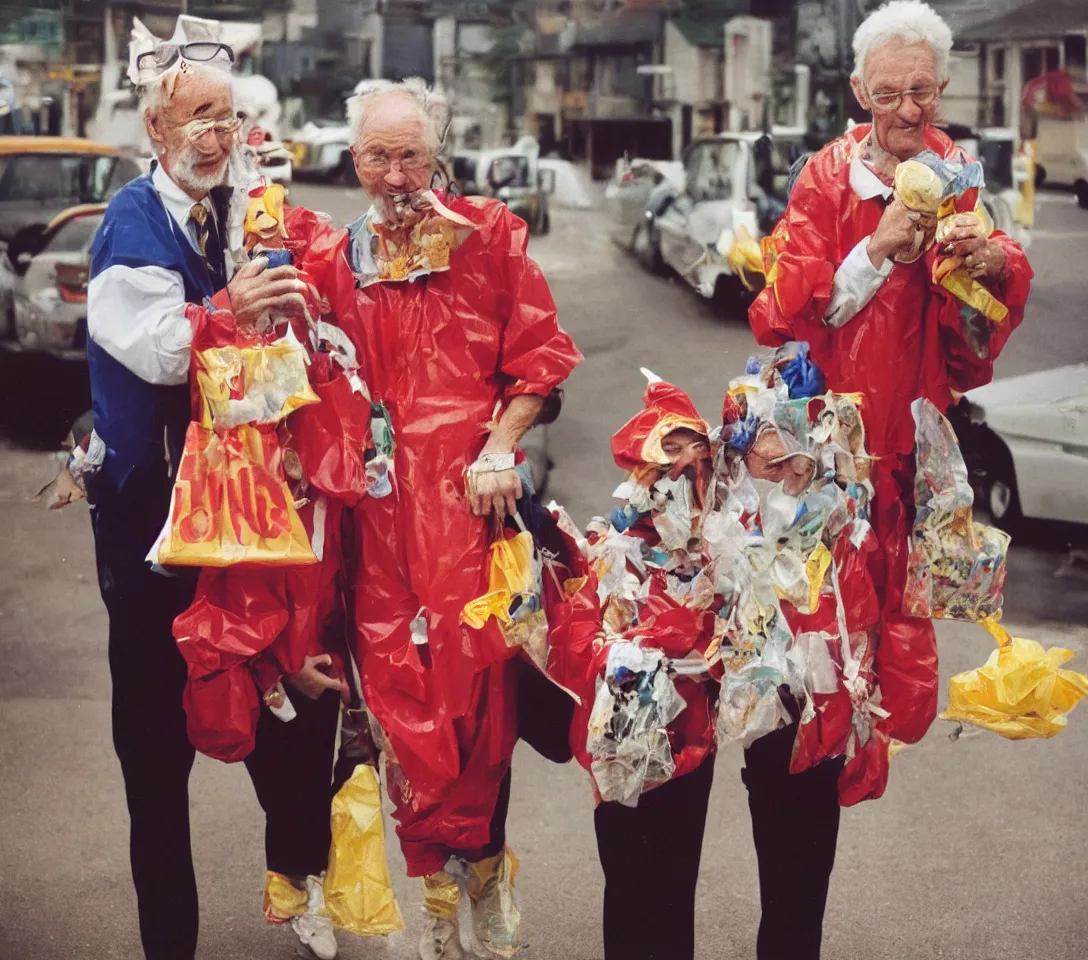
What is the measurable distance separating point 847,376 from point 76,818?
2.38 m

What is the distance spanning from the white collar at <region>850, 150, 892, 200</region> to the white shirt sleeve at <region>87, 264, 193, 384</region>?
3.94 feet

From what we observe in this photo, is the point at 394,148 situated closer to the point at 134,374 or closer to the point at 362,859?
the point at 134,374

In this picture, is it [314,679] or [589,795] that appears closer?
[314,679]

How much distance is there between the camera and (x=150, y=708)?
2834 millimetres

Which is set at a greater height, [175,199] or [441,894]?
[175,199]

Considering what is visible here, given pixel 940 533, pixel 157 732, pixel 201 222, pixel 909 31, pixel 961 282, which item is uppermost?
pixel 909 31

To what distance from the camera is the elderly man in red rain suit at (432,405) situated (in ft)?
9.10

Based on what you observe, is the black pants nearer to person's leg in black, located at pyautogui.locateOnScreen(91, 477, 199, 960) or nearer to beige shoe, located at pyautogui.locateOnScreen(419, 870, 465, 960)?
beige shoe, located at pyautogui.locateOnScreen(419, 870, 465, 960)

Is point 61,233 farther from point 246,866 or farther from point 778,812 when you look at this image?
point 778,812

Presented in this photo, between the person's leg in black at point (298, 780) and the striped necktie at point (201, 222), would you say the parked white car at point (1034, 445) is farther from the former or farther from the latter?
the striped necktie at point (201, 222)

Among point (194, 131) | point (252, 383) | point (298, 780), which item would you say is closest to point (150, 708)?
point (298, 780)

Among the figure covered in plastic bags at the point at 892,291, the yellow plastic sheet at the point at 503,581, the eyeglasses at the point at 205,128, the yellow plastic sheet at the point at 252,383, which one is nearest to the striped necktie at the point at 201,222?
the eyeglasses at the point at 205,128

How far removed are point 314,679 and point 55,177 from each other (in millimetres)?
3397

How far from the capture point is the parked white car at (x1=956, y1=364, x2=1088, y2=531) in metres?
5.13
